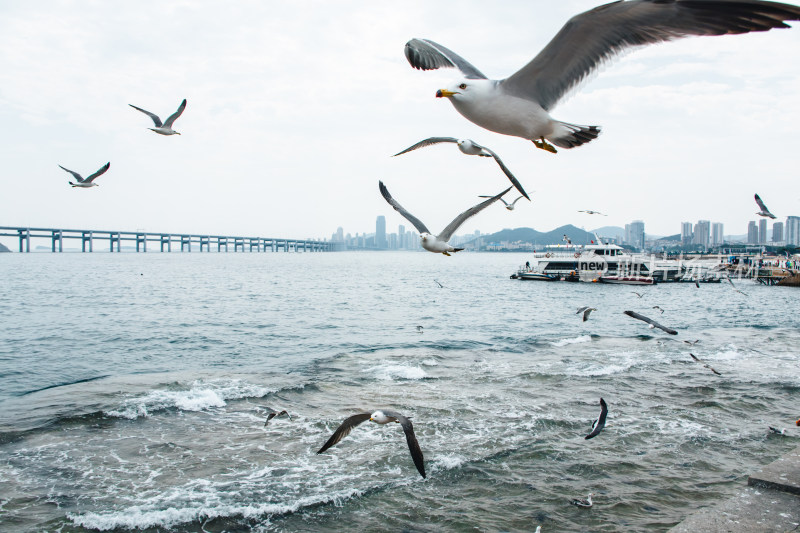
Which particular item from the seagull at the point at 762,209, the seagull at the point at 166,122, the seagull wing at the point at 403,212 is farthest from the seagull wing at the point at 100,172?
the seagull at the point at 762,209

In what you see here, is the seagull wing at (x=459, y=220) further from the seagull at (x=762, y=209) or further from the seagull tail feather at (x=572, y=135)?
the seagull at (x=762, y=209)

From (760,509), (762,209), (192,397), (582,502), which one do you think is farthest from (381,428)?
(762,209)

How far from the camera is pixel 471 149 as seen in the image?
3.98 meters

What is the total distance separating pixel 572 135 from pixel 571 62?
1.59 feet

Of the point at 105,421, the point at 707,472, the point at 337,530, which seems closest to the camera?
the point at 337,530

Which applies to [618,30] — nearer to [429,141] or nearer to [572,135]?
[572,135]

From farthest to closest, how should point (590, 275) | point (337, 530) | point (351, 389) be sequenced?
point (590, 275) → point (351, 389) → point (337, 530)

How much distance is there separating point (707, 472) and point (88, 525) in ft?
30.4

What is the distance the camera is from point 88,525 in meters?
6.98

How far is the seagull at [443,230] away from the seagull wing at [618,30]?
5.38 ft

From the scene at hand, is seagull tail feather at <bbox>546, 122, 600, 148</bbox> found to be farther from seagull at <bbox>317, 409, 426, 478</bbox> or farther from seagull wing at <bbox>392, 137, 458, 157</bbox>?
seagull at <bbox>317, 409, 426, 478</bbox>

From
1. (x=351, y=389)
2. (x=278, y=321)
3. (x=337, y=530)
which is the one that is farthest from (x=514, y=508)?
(x=278, y=321)

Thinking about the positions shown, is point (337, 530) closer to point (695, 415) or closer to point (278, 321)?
point (695, 415)

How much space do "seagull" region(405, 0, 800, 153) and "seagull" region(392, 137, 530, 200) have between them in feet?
0.94
